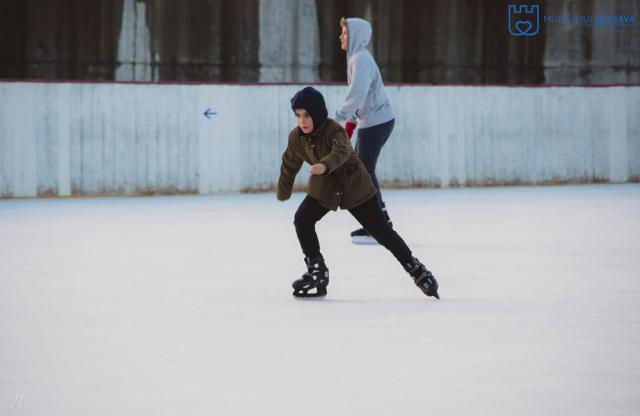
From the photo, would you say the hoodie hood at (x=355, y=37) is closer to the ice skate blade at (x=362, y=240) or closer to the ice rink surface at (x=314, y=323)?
the ice skate blade at (x=362, y=240)

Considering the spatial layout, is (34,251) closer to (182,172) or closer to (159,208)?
(159,208)

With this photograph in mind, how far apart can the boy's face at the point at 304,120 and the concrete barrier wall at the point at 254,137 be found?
10752 mm

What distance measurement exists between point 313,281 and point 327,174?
0.63 meters

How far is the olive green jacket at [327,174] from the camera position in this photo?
779 cm

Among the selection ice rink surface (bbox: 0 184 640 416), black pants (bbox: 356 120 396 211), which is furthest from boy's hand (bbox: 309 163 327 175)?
black pants (bbox: 356 120 396 211)

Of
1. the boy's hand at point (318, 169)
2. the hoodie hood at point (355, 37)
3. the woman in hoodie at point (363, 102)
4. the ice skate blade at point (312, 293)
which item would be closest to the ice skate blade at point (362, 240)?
the woman in hoodie at point (363, 102)

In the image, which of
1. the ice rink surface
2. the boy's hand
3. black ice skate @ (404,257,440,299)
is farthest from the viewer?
black ice skate @ (404,257,440,299)

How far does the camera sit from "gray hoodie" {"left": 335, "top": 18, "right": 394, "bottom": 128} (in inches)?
441

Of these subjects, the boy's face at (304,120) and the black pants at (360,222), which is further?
the black pants at (360,222)

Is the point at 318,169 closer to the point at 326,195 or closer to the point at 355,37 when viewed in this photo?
the point at 326,195

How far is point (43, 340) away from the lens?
629cm

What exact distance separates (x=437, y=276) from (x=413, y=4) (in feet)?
41.0

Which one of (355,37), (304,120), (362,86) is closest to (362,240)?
(362,86)

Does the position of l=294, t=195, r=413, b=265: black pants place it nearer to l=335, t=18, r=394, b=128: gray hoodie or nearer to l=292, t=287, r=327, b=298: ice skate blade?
l=292, t=287, r=327, b=298: ice skate blade
